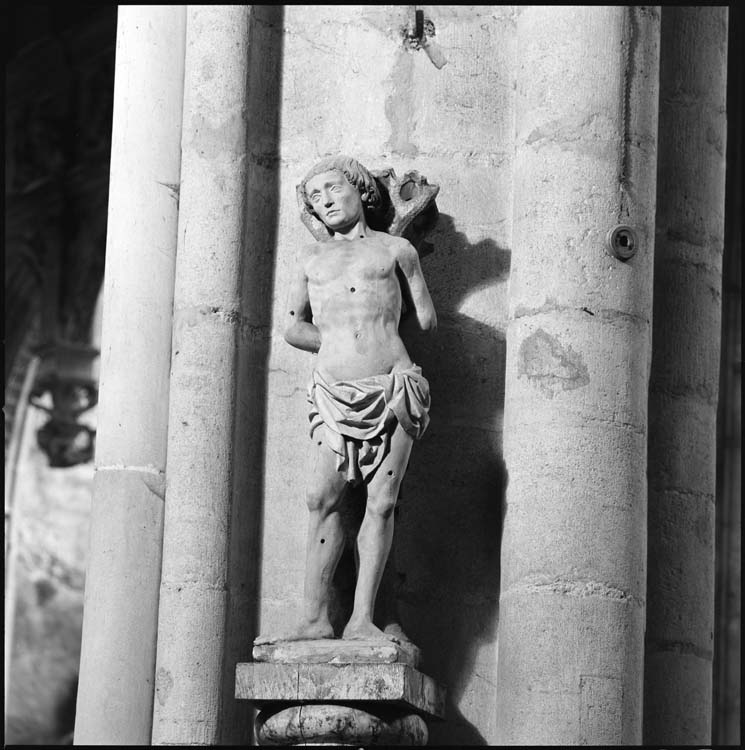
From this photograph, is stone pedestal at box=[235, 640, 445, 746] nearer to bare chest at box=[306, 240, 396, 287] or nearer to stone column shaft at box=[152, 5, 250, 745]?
stone column shaft at box=[152, 5, 250, 745]

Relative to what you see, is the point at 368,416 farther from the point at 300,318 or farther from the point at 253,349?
the point at 253,349

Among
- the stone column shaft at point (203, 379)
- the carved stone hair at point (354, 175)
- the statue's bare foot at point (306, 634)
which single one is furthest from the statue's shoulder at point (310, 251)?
the statue's bare foot at point (306, 634)

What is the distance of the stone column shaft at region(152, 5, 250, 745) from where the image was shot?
6.14 metres

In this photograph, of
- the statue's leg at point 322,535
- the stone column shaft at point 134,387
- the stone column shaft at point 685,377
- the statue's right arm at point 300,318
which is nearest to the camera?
the statue's leg at point 322,535

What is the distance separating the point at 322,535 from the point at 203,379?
2.49ft

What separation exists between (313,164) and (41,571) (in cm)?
1231

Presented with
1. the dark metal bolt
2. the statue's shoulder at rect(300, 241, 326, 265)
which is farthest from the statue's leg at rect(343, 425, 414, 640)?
the dark metal bolt

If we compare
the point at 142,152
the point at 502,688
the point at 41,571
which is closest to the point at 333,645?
the point at 502,688

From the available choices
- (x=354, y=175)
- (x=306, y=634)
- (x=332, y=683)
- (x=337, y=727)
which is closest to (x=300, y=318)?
(x=354, y=175)

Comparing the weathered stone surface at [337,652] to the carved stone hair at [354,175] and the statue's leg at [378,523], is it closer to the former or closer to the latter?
the statue's leg at [378,523]

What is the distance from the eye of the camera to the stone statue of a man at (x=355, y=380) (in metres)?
5.85

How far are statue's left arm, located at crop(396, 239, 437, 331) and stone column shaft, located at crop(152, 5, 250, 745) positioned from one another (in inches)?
26.1

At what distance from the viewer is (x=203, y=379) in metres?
6.36

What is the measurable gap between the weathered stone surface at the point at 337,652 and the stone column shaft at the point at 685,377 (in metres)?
1.10
